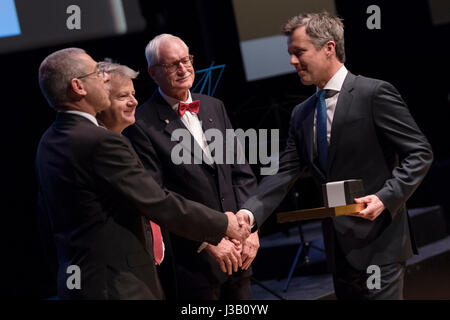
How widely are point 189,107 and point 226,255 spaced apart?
0.77 m

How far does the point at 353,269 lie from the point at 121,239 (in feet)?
3.45

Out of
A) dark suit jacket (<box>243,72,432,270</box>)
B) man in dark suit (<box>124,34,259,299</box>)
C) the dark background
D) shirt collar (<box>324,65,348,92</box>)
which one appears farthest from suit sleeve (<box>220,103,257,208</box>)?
the dark background

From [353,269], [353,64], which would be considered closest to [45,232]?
[353,269]

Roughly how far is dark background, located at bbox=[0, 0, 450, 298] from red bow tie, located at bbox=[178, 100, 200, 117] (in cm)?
170

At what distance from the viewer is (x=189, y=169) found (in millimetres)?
3254

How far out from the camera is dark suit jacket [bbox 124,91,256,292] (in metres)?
3.26

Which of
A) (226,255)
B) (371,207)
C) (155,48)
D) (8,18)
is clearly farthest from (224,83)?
(371,207)

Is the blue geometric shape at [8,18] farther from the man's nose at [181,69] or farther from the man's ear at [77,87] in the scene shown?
the man's ear at [77,87]

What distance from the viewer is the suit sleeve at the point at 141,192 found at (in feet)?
8.18

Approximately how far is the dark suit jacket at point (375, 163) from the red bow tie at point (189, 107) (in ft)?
2.23

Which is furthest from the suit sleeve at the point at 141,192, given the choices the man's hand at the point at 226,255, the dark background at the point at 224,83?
the dark background at the point at 224,83

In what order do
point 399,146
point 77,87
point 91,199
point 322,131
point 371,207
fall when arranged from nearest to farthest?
1. point 91,199
2. point 77,87
3. point 371,207
4. point 399,146
5. point 322,131

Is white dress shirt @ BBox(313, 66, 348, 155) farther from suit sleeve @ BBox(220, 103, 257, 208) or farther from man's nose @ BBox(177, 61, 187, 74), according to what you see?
man's nose @ BBox(177, 61, 187, 74)

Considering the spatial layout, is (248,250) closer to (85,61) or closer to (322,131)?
(322,131)
